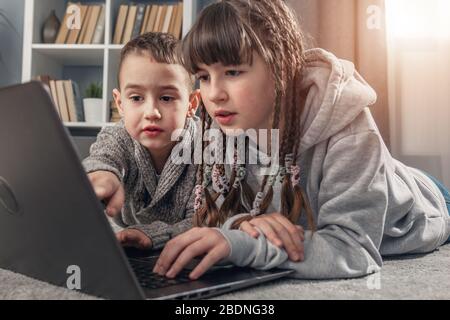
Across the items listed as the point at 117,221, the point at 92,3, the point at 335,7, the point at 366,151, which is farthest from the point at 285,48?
the point at 92,3

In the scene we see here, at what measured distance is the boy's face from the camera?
111 cm

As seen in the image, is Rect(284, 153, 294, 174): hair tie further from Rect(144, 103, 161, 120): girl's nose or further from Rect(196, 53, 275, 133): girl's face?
Rect(144, 103, 161, 120): girl's nose

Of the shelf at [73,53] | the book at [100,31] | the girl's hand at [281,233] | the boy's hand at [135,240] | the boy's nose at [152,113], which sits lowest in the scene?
the boy's hand at [135,240]

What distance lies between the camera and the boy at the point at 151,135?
1.12 metres

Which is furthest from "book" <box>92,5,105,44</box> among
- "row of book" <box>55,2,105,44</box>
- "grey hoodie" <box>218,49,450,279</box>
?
"grey hoodie" <box>218,49,450,279</box>

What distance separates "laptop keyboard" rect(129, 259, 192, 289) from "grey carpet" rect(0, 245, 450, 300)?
0.06 metres

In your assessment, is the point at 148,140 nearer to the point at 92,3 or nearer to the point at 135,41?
the point at 135,41

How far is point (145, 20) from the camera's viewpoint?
233 centimetres

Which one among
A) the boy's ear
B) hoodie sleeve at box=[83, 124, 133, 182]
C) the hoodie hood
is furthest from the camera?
the boy's ear

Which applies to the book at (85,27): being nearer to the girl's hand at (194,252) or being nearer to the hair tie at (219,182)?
the hair tie at (219,182)

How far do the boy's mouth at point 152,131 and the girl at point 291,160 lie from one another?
16cm

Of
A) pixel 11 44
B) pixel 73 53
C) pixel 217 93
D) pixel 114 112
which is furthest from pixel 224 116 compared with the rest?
pixel 11 44

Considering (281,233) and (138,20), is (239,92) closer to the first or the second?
(281,233)

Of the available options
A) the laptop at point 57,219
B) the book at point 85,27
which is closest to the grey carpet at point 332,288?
the laptop at point 57,219
